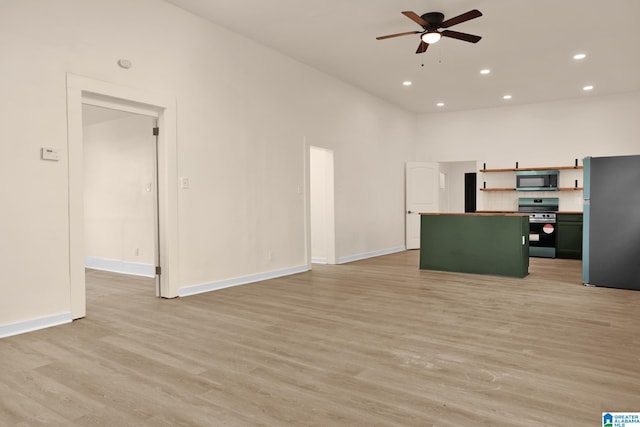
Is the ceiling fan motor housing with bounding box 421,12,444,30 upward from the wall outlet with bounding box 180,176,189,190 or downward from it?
upward

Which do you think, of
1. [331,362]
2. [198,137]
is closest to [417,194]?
[198,137]

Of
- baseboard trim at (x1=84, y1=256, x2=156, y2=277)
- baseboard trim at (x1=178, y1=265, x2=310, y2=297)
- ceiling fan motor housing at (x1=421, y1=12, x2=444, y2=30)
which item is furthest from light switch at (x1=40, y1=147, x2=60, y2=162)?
ceiling fan motor housing at (x1=421, y1=12, x2=444, y2=30)

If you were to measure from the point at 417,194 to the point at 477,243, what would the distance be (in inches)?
150

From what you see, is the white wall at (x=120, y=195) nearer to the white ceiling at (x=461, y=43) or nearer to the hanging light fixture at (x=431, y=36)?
the white ceiling at (x=461, y=43)

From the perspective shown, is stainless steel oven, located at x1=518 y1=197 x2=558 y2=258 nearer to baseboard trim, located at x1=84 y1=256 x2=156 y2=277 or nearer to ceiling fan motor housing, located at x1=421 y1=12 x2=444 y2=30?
ceiling fan motor housing, located at x1=421 y1=12 x2=444 y2=30

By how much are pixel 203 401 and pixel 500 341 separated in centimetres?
222

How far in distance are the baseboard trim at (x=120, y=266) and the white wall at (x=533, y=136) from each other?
6.94 m

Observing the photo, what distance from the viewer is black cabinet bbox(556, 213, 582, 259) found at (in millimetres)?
8188

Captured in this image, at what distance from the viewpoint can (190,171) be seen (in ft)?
16.4

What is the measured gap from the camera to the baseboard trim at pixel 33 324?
3408 mm

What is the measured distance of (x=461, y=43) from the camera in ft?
19.2

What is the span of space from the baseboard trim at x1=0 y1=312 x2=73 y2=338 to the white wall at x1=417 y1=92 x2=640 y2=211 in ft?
27.9

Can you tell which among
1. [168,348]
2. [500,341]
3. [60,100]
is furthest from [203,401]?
[60,100]

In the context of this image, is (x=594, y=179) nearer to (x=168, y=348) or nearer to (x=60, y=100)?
(x=168, y=348)
